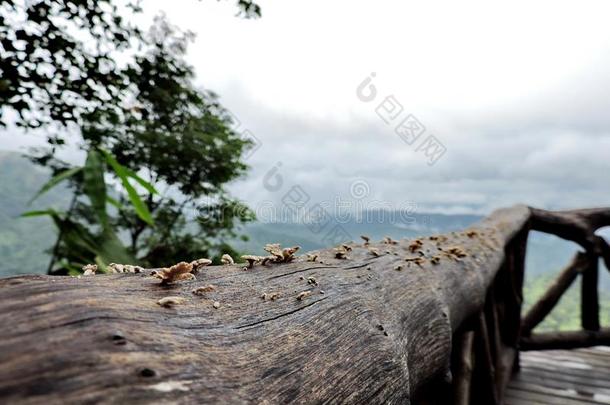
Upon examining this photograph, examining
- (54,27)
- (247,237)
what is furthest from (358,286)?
(247,237)

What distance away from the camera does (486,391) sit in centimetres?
368

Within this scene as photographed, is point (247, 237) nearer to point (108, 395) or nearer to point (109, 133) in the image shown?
point (109, 133)

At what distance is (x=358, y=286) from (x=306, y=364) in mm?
566

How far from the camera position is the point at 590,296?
6020 millimetres

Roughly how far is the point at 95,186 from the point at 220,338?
8.92 feet

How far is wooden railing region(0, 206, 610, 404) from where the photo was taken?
2.07ft

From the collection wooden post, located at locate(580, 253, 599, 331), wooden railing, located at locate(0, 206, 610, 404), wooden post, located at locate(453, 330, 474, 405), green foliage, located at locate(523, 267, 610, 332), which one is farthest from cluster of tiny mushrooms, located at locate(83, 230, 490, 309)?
wooden post, located at locate(580, 253, 599, 331)

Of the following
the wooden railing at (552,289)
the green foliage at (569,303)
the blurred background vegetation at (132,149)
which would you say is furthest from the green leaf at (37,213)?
the green foliage at (569,303)

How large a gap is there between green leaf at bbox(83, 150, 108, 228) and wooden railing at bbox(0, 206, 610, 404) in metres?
2.09

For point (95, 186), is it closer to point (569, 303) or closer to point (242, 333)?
point (242, 333)

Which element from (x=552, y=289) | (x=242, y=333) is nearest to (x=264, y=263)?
(x=242, y=333)

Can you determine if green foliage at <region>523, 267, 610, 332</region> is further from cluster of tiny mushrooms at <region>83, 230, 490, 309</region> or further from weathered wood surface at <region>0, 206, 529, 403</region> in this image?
weathered wood surface at <region>0, 206, 529, 403</region>

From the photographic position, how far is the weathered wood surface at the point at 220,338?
24.6 inches

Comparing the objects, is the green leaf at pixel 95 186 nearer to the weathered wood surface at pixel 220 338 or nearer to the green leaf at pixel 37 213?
the green leaf at pixel 37 213
